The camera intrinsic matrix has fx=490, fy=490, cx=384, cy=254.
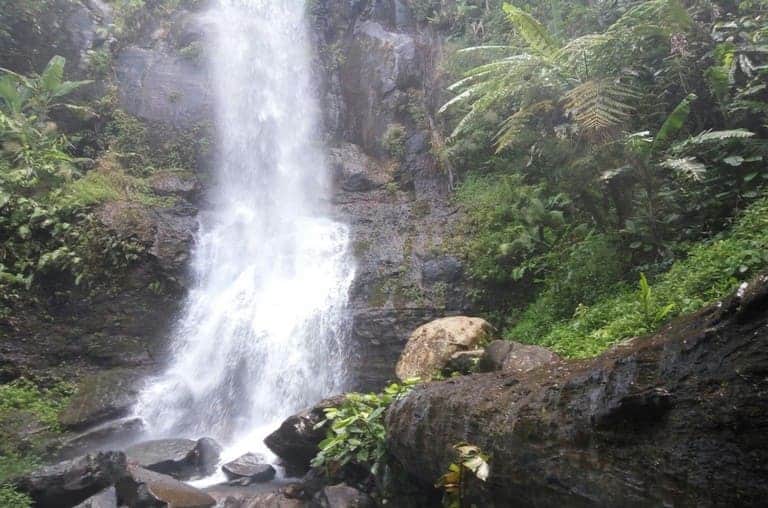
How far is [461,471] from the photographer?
10.6 ft

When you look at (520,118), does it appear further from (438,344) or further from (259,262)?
(259,262)

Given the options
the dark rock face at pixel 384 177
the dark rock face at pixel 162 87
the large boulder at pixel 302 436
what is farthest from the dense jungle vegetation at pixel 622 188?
the dark rock face at pixel 162 87

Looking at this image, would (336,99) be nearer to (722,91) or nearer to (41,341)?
(41,341)

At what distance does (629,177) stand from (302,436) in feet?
18.6

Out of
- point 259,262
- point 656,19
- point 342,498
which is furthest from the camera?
point 259,262

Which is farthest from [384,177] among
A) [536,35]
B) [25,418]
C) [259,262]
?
[25,418]

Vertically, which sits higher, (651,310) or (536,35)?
(536,35)

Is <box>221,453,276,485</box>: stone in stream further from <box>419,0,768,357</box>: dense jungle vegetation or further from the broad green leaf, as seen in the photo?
the broad green leaf

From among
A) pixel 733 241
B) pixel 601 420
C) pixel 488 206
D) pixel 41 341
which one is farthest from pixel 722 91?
pixel 41 341

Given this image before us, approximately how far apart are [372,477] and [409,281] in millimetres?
5376

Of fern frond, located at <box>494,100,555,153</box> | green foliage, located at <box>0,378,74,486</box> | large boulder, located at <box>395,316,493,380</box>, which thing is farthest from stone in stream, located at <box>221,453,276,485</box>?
fern frond, located at <box>494,100,555,153</box>

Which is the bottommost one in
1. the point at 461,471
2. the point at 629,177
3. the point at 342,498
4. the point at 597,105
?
the point at 342,498

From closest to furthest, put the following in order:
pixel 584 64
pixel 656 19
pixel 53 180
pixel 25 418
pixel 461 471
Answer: pixel 461 471
pixel 656 19
pixel 584 64
pixel 25 418
pixel 53 180

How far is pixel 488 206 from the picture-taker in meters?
10.7
